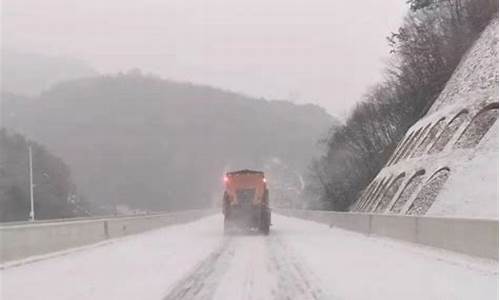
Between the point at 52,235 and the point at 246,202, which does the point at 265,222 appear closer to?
the point at 246,202

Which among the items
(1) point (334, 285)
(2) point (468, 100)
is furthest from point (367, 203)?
(1) point (334, 285)

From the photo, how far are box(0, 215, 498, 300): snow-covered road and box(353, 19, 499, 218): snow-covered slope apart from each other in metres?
8.13

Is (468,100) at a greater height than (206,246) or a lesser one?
greater

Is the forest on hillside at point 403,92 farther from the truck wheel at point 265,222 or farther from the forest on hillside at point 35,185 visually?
the forest on hillside at point 35,185

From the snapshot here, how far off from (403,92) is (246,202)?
121ft

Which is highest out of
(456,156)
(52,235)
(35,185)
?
(35,185)

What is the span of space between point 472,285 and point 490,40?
36067mm

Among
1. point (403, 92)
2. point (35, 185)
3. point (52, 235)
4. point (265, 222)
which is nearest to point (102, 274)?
point (52, 235)

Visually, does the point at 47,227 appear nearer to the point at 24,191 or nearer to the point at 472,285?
the point at 472,285

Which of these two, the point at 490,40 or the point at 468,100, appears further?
the point at 490,40

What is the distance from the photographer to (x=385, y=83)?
269 ft

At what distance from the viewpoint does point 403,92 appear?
68938 mm

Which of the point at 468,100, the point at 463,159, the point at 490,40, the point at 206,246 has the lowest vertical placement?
the point at 206,246

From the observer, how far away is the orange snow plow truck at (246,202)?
35.8 metres
